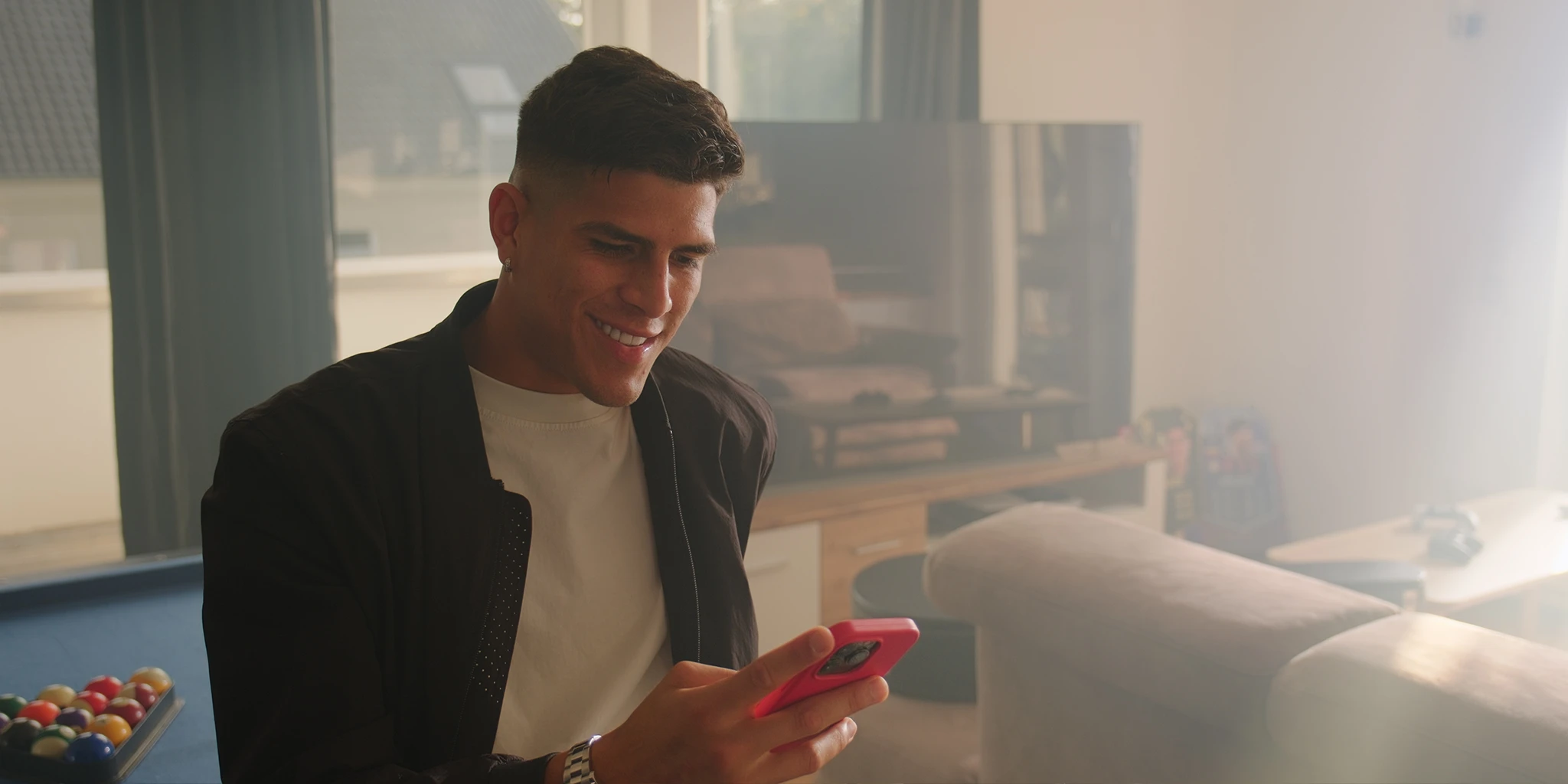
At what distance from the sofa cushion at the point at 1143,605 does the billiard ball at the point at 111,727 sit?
984 mm

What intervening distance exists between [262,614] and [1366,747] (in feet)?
3.30

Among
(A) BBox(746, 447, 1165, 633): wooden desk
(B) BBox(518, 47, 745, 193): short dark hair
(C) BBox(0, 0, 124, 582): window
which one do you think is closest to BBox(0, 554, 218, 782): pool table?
(C) BBox(0, 0, 124, 582): window

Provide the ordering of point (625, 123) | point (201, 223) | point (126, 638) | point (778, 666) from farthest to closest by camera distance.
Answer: point (201, 223), point (126, 638), point (625, 123), point (778, 666)

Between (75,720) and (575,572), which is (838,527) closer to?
(575,572)

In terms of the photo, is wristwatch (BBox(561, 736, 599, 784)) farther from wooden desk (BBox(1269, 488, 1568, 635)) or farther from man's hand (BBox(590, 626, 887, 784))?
wooden desk (BBox(1269, 488, 1568, 635))

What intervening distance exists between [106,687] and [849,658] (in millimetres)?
993

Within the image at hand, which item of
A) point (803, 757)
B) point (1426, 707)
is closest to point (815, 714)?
point (803, 757)

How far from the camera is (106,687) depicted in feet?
4.59

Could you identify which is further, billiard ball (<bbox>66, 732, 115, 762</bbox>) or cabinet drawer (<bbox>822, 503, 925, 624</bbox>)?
cabinet drawer (<bbox>822, 503, 925, 624</bbox>)

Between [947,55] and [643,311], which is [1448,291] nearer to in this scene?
[947,55]

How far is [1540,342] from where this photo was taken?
3.60 m

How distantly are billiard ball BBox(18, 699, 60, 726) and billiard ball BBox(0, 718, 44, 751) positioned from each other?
24 millimetres

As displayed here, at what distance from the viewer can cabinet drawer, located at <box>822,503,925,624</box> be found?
311 cm

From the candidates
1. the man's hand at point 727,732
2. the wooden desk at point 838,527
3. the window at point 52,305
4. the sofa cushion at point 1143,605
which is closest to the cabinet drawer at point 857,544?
the wooden desk at point 838,527
